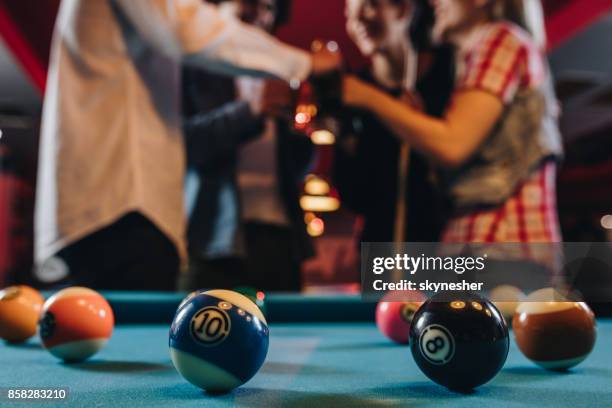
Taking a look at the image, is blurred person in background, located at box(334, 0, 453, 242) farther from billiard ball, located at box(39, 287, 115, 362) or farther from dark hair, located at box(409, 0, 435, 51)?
billiard ball, located at box(39, 287, 115, 362)

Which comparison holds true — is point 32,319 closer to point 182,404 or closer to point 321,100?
point 182,404

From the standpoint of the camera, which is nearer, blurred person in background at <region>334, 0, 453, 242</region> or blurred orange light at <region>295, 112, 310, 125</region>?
blurred orange light at <region>295, 112, 310, 125</region>

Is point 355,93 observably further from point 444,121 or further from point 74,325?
point 74,325

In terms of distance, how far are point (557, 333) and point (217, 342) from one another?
707 mm

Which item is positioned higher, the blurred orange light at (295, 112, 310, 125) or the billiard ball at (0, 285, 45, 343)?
the blurred orange light at (295, 112, 310, 125)

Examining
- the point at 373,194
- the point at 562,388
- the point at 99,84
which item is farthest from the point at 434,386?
the point at 373,194

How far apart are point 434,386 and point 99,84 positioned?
6.11 feet

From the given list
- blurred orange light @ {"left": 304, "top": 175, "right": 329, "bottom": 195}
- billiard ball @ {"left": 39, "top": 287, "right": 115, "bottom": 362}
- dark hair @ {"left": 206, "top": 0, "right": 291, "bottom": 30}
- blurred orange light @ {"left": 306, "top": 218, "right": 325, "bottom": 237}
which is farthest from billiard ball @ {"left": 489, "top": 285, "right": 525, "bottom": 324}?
blurred orange light @ {"left": 306, "top": 218, "right": 325, "bottom": 237}

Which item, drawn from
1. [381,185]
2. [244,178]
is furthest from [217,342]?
[381,185]

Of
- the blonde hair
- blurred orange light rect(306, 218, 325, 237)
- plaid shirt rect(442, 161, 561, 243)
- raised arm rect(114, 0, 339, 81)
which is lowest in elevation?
blurred orange light rect(306, 218, 325, 237)

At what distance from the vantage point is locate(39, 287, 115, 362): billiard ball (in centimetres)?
133

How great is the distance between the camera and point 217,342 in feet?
3.32

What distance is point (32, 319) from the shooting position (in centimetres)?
167

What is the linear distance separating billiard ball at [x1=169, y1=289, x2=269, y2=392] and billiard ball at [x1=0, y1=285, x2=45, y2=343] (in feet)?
2.66
